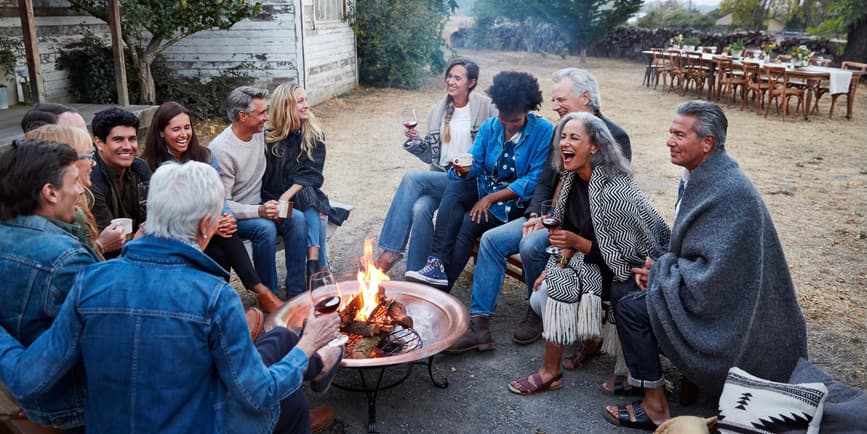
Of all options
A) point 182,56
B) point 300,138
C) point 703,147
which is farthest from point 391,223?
point 182,56

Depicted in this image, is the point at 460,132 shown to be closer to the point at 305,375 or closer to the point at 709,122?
the point at 709,122

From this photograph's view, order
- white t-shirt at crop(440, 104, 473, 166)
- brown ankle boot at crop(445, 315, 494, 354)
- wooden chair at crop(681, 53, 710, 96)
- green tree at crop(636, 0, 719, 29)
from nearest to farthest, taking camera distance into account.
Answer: brown ankle boot at crop(445, 315, 494, 354)
white t-shirt at crop(440, 104, 473, 166)
wooden chair at crop(681, 53, 710, 96)
green tree at crop(636, 0, 719, 29)

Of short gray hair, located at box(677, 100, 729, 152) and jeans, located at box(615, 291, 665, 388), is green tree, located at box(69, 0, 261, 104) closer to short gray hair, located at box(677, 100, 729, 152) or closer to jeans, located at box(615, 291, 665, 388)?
short gray hair, located at box(677, 100, 729, 152)

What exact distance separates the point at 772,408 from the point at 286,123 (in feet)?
11.2

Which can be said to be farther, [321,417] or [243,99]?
[243,99]

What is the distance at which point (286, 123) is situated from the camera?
4629 millimetres

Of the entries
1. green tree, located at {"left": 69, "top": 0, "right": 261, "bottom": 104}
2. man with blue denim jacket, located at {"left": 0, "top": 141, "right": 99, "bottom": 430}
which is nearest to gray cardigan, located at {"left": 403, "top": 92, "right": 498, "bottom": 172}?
man with blue denim jacket, located at {"left": 0, "top": 141, "right": 99, "bottom": 430}

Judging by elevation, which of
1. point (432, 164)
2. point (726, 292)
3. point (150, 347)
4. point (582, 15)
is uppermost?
point (582, 15)

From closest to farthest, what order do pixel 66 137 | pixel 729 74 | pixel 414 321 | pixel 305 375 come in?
pixel 305 375 < pixel 66 137 < pixel 414 321 < pixel 729 74

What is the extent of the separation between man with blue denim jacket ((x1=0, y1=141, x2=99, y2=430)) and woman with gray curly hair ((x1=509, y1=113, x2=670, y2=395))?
224cm

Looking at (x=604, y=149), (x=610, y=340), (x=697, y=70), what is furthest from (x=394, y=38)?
(x=610, y=340)

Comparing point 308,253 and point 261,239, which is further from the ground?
point 261,239

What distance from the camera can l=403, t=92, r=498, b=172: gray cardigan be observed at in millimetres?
5023

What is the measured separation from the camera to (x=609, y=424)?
3.32 metres
